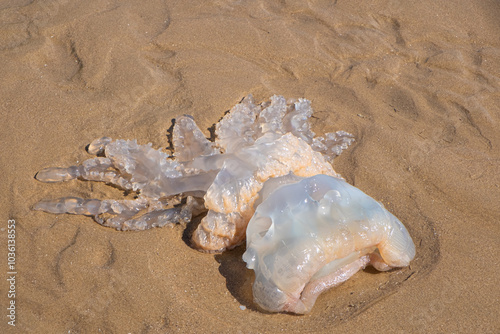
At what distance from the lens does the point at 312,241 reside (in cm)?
231

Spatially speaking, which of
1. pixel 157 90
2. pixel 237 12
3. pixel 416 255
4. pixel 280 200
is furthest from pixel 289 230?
pixel 237 12

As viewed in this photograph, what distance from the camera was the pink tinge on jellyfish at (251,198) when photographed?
235cm

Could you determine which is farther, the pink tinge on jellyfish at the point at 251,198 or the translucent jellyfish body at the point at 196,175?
the translucent jellyfish body at the point at 196,175

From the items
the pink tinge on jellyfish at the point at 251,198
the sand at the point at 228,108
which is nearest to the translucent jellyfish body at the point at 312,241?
the pink tinge on jellyfish at the point at 251,198

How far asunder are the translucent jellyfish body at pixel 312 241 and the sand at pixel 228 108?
11 centimetres

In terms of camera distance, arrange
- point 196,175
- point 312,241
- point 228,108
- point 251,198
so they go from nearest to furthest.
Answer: point 312,241 → point 251,198 → point 196,175 → point 228,108

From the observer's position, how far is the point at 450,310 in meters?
2.41

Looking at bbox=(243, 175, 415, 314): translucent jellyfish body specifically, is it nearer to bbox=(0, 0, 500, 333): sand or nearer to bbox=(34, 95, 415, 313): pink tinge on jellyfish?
bbox=(34, 95, 415, 313): pink tinge on jellyfish

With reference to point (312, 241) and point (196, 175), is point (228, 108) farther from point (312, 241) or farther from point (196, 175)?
point (312, 241)

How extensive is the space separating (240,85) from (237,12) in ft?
3.96

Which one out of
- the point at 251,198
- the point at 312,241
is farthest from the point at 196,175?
the point at 312,241

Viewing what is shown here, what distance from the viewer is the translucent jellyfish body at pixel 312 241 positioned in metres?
2.31

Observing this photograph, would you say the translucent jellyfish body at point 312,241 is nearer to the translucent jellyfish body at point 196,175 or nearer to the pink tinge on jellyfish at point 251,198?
the pink tinge on jellyfish at point 251,198

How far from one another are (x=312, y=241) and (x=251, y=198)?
1.61ft
